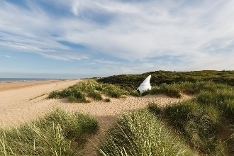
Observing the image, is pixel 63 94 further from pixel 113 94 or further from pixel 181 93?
pixel 181 93

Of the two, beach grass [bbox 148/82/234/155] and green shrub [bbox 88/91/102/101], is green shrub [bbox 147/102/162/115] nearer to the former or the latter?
beach grass [bbox 148/82/234/155]

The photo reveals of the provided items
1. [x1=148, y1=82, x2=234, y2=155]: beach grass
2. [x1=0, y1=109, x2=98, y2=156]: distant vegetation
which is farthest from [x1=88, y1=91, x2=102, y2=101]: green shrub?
[x1=0, y1=109, x2=98, y2=156]: distant vegetation

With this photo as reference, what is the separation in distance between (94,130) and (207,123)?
344cm

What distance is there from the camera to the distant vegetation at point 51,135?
428 cm

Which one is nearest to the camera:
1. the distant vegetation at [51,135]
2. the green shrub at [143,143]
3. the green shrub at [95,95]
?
the green shrub at [143,143]

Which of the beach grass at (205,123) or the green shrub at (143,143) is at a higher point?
the green shrub at (143,143)

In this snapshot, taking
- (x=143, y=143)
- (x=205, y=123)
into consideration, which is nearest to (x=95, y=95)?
(x=205, y=123)

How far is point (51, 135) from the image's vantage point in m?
4.67

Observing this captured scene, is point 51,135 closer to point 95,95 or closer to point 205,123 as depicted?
point 205,123

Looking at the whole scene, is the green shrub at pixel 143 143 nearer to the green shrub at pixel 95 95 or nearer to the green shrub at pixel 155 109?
the green shrub at pixel 155 109

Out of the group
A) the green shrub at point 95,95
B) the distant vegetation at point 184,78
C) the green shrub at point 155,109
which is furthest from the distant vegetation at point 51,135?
the distant vegetation at point 184,78

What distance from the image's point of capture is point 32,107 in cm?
1302

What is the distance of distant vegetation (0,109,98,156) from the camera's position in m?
4.28

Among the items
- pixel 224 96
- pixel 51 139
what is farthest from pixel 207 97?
pixel 51 139
